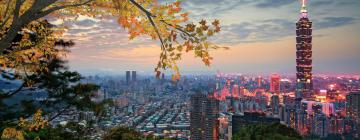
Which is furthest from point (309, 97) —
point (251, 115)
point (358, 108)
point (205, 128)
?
point (251, 115)

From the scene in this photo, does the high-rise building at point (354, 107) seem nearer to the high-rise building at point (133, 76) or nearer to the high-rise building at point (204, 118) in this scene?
the high-rise building at point (204, 118)

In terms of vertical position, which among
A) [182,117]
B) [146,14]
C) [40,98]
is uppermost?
[146,14]

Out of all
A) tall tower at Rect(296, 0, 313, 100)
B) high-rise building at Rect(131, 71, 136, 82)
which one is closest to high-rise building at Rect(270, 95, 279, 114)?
tall tower at Rect(296, 0, 313, 100)

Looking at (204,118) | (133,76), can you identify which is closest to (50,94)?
(204,118)

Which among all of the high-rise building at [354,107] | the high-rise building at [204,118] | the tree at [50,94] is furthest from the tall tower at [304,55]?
the tree at [50,94]

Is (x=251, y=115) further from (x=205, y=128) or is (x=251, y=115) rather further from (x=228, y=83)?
(x=228, y=83)

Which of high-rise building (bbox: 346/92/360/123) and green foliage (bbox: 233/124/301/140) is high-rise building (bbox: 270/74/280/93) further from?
green foliage (bbox: 233/124/301/140)
